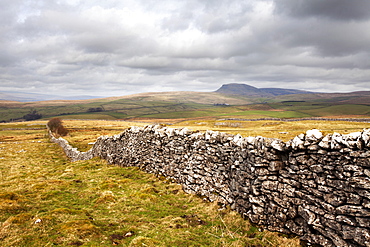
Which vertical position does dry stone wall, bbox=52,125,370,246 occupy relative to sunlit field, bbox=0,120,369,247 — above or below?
above

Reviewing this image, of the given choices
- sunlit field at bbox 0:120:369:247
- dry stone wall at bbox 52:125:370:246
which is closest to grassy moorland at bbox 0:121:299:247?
sunlit field at bbox 0:120:369:247

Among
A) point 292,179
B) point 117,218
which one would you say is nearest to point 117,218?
point 117,218

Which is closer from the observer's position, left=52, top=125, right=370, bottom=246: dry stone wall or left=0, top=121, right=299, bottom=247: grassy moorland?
left=52, top=125, right=370, bottom=246: dry stone wall

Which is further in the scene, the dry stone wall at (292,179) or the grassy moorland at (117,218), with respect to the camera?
the grassy moorland at (117,218)

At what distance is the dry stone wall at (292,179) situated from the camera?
629cm

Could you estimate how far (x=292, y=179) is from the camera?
7.85 metres

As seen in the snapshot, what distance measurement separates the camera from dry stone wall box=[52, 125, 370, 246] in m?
6.29

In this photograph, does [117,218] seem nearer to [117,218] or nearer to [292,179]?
[117,218]

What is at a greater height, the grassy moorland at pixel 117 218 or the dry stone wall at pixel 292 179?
the dry stone wall at pixel 292 179

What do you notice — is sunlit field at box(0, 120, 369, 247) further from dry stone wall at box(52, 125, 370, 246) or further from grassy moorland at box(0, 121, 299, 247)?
dry stone wall at box(52, 125, 370, 246)

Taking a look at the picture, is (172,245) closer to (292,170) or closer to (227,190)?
(227,190)

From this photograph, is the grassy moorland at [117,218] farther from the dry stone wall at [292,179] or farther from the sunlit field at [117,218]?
the dry stone wall at [292,179]

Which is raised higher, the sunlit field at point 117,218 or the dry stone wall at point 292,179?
the dry stone wall at point 292,179

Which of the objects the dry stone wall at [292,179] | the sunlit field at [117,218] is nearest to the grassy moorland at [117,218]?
the sunlit field at [117,218]
